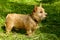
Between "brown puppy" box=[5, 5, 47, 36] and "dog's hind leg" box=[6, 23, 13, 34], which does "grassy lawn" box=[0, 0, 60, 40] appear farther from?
"brown puppy" box=[5, 5, 47, 36]

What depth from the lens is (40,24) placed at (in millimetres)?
8883

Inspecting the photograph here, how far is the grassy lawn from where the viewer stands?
7703mm

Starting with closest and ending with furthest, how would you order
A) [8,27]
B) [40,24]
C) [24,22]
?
[24,22] < [8,27] < [40,24]

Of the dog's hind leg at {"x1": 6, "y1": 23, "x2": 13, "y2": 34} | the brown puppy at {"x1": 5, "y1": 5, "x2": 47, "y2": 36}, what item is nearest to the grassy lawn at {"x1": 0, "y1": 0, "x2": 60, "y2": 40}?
the dog's hind leg at {"x1": 6, "y1": 23, "x2": 13, "y2": 34}

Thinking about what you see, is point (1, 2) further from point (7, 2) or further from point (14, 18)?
point (14, 18)

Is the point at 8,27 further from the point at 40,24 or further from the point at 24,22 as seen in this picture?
the point at 40,24

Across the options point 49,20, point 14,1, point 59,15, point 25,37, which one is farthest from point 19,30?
point 14,1

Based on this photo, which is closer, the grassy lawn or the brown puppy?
the brown puppy

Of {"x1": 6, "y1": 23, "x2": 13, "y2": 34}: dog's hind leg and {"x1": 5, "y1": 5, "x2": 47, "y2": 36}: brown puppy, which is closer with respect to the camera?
{"x1": 5, "y1": 5, "x2": 47, "y2": 36}: brown puppy

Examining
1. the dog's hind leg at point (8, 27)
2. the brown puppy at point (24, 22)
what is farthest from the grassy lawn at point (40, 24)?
the brown puppy at point (24, 22)

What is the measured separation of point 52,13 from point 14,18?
2914 mm

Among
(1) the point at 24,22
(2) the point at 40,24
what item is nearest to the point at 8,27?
(1) the point at 24,22

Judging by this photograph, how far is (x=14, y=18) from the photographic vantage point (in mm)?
7648

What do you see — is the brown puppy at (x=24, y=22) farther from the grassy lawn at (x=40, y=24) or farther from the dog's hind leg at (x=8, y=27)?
the grassy lawn at (x=40, y=24)
